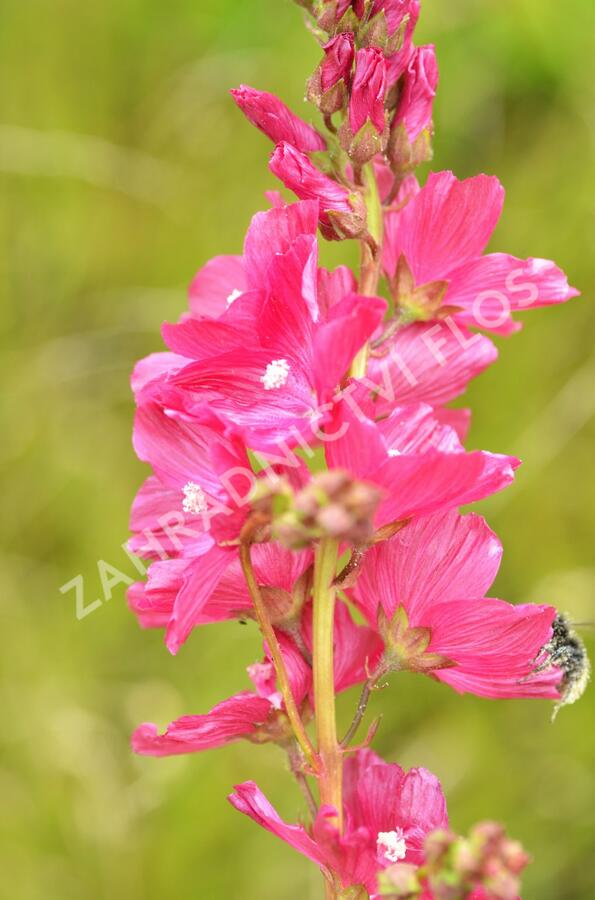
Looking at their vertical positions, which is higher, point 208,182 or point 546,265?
point 208,182

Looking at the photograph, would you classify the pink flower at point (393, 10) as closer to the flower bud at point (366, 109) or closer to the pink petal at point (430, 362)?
the flower bud at point (366, 109)

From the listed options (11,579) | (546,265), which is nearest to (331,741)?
(546,265)

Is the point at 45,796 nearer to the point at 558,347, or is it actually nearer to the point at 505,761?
the point at 505,761

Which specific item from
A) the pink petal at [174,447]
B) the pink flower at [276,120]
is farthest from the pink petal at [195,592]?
the pink flower at [276,120]

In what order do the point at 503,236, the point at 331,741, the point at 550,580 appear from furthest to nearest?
the point at 503,236, the point at 550,580, the point at 331,741

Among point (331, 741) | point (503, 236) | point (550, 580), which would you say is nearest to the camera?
point (331, 741)

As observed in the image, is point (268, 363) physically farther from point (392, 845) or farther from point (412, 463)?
point (392, 845)

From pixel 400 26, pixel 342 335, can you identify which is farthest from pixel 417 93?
pixel 342 335

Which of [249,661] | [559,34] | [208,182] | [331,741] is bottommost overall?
[249,661]
